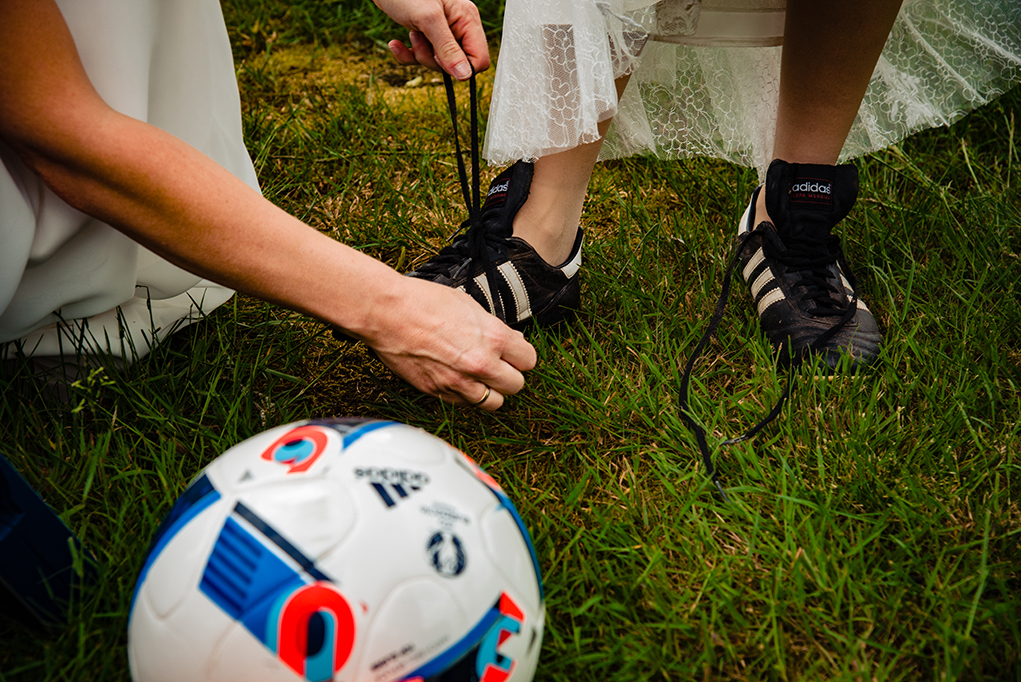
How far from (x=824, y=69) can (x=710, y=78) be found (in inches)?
18.5

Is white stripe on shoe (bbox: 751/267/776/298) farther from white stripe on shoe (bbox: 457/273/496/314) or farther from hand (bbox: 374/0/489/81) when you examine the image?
hand (bbox: 374/0/489/81)

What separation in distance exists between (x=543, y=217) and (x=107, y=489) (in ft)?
3.34

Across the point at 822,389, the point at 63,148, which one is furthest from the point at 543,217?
the point at 63,148

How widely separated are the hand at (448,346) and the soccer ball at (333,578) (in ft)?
1.07

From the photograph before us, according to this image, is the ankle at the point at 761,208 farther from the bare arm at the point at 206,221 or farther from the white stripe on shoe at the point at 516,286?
the bare arm at the point at 206,221

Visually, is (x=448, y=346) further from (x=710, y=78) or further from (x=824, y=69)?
(x=710, y=78)

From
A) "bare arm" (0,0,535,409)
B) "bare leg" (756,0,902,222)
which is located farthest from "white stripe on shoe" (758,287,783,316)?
"bare arm" (0,0,535,409)

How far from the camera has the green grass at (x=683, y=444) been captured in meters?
1.07

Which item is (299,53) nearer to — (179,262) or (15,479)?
(179,262)

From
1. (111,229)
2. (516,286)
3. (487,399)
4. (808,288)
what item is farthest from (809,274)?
(111,229)

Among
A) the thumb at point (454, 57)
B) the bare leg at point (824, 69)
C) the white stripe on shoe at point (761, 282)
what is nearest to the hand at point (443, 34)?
the thumb at point (454, 57)

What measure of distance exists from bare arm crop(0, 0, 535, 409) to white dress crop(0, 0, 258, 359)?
0.62 feet

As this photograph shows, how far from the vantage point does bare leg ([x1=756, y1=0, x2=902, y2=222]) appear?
1436 millimetres

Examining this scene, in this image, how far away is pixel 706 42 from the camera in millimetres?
1738
